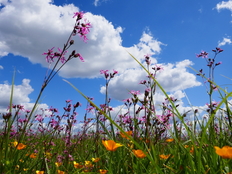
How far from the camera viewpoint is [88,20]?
2.49 m

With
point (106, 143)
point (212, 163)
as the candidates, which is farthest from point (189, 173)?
point (106, 143)

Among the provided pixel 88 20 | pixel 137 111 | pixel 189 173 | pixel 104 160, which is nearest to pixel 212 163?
pixel 189 173

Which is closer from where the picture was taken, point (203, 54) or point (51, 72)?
point (51, 72)

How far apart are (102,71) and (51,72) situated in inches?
60.8

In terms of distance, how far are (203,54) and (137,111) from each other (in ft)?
12.3

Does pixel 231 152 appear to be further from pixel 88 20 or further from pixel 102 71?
pixel 102 71

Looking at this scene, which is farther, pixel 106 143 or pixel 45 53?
pixel 45 53

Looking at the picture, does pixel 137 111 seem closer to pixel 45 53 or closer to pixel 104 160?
pixel 104 160

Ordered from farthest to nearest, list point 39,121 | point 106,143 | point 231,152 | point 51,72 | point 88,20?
point 39,121 < point 88,20 < point 51,72 < point 106,143 < point 231,152

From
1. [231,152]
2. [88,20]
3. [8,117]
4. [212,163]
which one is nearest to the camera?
[231,152]

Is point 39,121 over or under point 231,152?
over

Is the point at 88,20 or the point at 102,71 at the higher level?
the point at 88,20

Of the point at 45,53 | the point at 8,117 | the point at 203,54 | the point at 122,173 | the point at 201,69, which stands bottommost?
the point at 122,173

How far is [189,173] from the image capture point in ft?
4.42
